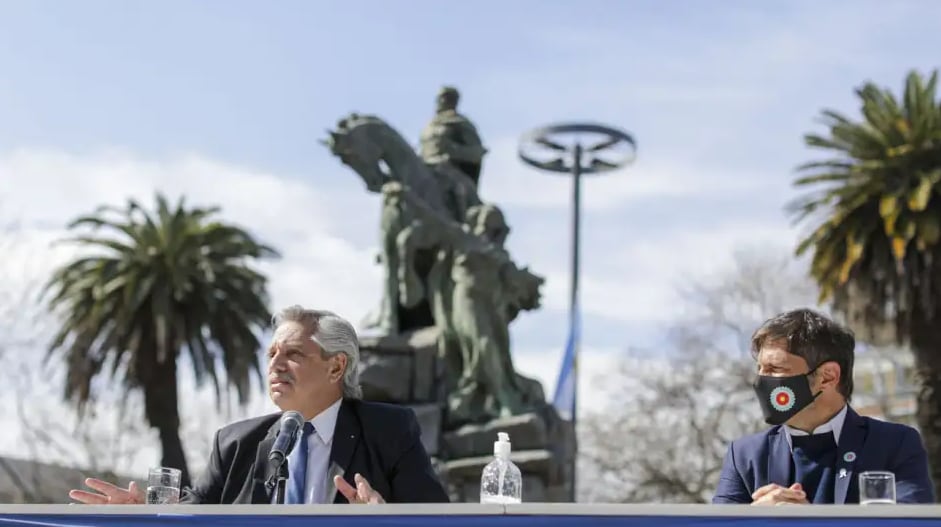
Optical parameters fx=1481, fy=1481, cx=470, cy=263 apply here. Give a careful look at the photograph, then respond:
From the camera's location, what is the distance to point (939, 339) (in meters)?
22.4

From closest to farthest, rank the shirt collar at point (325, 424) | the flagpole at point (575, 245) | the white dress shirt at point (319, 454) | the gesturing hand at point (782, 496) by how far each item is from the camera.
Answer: the gesturing hand at point (782, 496) → the white dress shirt at point (319, 454) → the shirt collar at point (325, 424) → the flagpole at point (575, 245)

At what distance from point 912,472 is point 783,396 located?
0.43 m

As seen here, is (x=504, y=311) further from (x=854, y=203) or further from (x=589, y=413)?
(x=589, y=413)

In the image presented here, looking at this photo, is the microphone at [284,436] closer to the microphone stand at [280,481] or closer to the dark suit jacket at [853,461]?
the microphone stand at [280,481]

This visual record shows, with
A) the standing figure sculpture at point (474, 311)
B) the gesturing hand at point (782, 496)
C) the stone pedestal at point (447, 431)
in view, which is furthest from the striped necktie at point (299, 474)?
the standing figure sculpture at point (474, 311)

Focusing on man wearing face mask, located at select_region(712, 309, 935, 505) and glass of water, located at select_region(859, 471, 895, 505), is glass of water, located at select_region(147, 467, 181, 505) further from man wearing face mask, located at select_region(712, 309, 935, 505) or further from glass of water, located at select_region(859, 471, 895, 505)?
glass of water, located at select_region(859, 471, 895, 505)

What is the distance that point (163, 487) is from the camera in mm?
4176

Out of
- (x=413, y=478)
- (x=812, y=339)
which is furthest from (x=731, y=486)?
(x=413, y=478)

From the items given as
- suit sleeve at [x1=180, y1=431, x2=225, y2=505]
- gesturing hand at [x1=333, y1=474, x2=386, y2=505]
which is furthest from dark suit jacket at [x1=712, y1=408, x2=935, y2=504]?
suit sleeve at [x1=180, y1=431, x2=225, y2=505]

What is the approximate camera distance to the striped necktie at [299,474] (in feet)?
14.7

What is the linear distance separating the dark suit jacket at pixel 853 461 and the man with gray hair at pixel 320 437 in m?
0.92

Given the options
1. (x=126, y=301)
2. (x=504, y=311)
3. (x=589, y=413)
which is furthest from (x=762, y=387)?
(x=589, y=413)

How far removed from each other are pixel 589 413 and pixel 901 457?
112ft

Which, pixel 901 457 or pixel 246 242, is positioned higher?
pixel 246 242
